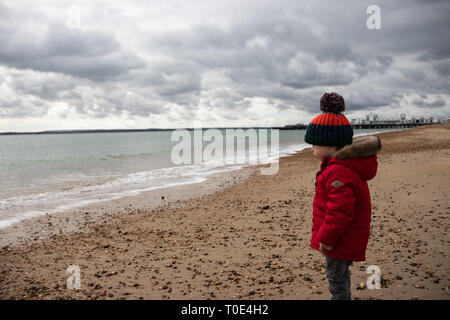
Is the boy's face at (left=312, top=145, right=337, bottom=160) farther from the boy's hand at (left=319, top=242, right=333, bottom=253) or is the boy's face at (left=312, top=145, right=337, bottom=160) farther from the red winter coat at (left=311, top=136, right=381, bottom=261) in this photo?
the boy's hand at (left=319, top=242, right=333, bottom=253)

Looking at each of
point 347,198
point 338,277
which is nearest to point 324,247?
point 338,277

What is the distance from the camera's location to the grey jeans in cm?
360

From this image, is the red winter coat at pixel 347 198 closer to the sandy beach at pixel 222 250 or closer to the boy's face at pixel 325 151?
the boy's face at pixel 325 151

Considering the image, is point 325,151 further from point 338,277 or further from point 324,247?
point 338,277

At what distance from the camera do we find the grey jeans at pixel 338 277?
3.60 m

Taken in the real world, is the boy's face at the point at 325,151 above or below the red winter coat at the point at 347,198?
above

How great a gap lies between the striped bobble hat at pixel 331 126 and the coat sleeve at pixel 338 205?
363 millimetres

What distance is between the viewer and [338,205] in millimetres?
3312

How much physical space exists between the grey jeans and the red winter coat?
0.48 ft

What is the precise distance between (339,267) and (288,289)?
63.5 inches

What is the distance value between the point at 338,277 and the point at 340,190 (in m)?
Answer: 1.10

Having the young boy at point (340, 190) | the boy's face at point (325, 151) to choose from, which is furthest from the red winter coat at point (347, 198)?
the boy's face at point (325, 151)

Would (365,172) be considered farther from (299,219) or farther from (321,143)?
(299,219)

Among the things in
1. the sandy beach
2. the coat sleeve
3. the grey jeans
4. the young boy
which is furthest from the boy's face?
the sandy beach
